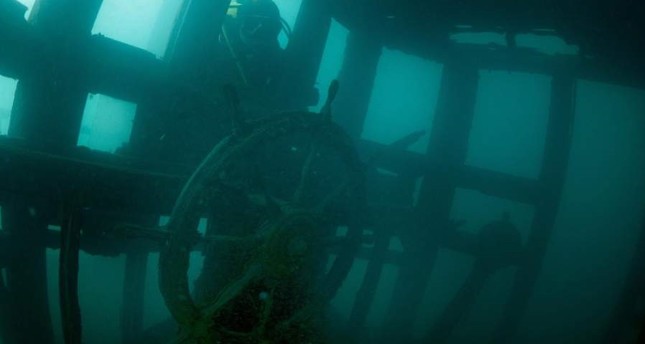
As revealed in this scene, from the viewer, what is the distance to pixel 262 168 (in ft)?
9.20

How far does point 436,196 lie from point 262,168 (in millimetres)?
2921

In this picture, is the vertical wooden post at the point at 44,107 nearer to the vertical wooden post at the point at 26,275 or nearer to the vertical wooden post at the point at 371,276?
the vertical wooden post at the point at 26,275

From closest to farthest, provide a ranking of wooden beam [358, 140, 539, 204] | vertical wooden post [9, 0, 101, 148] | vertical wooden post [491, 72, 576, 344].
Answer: vertical wooden post [9, 0, 101, 148] → wooden beam [358, 140, 539, 204] → vertical wooden post [491, 72, 576, 344]

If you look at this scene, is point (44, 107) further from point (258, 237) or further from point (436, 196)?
point (436, 196)

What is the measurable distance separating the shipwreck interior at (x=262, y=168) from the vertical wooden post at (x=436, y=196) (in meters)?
0.02

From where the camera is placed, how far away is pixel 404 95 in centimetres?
6456


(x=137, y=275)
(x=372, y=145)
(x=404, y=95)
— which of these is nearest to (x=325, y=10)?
(x=372, y=145)

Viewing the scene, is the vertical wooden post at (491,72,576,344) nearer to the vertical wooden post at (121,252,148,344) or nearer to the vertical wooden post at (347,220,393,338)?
the vertical wooden post at (347,220,393,338)

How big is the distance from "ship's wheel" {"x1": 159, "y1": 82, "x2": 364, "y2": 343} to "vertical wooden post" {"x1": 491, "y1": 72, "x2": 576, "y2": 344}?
3.03 m

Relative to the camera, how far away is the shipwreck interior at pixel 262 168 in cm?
204

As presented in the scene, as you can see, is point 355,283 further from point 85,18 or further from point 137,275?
point 85,18

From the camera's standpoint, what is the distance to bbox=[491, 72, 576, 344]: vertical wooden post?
15.5ft

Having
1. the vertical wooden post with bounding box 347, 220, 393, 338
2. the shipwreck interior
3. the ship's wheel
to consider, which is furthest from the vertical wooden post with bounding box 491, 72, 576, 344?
the ship's wheel

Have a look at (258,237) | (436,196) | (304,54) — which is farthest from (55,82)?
(436,196)
